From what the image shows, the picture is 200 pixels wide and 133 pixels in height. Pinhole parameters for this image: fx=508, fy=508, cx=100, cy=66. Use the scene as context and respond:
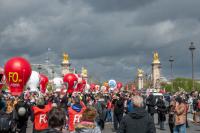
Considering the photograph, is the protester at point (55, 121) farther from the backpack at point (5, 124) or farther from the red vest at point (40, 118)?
the red vest at point (40, 118)

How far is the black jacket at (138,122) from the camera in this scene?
8.36 meters

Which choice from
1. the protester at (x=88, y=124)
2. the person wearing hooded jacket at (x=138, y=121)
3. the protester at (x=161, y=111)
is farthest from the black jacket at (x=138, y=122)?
the protester at (x=161, y=111)

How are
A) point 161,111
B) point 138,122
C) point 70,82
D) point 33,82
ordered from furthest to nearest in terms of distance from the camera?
1. point 70,82
2. point 33,82
3. point 161,111
4. point 138,122

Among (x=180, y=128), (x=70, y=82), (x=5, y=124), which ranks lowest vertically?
(x=180, y=128)

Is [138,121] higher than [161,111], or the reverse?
[138,121]

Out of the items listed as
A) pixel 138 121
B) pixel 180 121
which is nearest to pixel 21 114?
pixel 180 121

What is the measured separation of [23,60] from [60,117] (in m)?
15.5

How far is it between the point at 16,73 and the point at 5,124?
10.7 metres

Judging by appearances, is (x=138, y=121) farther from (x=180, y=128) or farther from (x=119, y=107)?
(x=119, y=107)

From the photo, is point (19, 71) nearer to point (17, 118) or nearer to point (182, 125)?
point (17, 118)

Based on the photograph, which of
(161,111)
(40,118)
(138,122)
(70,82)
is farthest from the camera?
(70,82)

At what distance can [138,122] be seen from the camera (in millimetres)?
8359

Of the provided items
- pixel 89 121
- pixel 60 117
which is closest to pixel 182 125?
pixel 89 121

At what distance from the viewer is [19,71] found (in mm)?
20953
